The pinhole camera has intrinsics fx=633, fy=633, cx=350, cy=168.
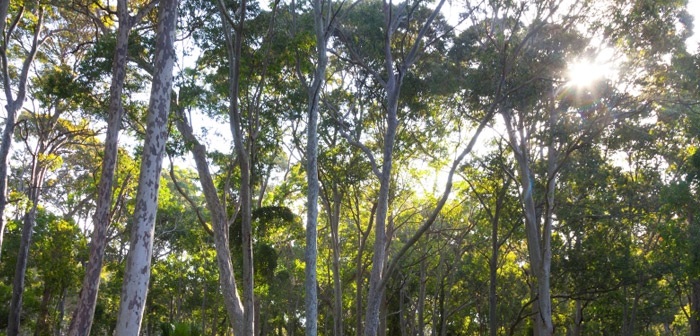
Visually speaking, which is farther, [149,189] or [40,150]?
[40,150]

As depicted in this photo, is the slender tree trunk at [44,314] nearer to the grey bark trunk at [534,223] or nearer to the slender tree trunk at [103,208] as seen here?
the slender tree trunk at [103,208]

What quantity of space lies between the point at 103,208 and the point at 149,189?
11.9 feet

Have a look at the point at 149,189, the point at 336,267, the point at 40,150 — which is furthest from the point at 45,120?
the point at 149,189

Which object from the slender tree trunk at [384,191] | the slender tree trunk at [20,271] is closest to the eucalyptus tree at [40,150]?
the slender tree trunk at [20,271]

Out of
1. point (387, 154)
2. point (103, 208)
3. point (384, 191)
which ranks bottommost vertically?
point (103, 208)

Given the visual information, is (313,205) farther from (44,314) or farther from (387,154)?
(44,314)

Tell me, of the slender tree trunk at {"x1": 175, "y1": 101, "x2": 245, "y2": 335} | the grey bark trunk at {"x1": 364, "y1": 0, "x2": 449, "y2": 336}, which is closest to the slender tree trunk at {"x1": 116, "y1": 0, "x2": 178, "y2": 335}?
the slender tree trunk at {"x1": 175, "y1": 101, "x2": 245, "y2": 335}

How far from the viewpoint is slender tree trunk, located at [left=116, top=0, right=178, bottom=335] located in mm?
7586

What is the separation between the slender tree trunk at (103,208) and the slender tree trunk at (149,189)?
10.3ft

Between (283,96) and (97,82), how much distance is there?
4.53 metres

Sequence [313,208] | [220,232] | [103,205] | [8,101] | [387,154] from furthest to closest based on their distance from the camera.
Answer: [8,101] < [387,154] < [220,232] < [313,208] < [103,205]

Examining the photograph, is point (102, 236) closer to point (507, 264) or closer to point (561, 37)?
point (561, 37)

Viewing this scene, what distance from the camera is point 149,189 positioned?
8.02m

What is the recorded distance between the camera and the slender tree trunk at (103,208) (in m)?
10.4
